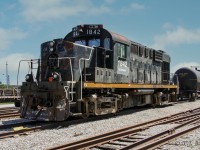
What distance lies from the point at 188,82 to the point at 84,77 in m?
17.8

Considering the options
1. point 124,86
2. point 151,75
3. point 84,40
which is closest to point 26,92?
point 84,40

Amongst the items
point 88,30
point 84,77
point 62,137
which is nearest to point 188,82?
point 88,30

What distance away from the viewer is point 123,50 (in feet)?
47.3

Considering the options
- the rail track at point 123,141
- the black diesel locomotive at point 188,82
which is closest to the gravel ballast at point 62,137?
the rail track at point 123,141

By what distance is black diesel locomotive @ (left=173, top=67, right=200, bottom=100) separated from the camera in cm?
2722

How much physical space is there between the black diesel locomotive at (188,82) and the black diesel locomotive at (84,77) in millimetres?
12123

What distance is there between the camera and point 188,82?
2759cm

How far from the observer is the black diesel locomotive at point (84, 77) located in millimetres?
11031

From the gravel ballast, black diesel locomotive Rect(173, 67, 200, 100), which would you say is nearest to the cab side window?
the gravel ballast

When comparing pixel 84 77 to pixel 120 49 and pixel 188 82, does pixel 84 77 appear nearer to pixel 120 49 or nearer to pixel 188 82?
pixel 120 49

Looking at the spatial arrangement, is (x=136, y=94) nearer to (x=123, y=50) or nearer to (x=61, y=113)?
(x=123, y=50)

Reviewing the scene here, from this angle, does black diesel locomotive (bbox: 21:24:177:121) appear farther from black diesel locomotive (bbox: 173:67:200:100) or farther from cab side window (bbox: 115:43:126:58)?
black diesel locomotive (bbox: 173:67:200:100)

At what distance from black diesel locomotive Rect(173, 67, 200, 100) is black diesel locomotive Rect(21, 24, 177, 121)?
1212 cm

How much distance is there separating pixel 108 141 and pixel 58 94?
3.51 m
